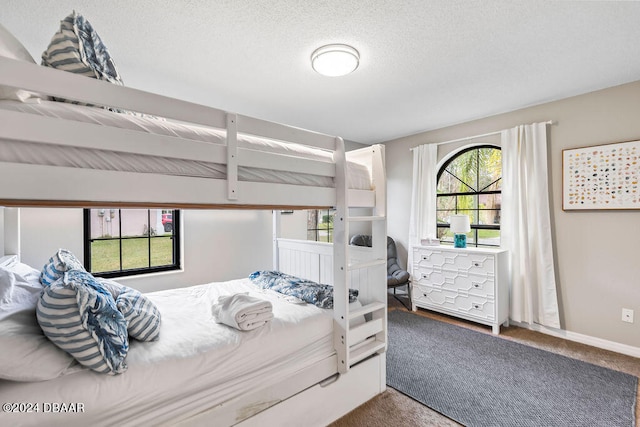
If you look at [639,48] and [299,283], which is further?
[299,283]

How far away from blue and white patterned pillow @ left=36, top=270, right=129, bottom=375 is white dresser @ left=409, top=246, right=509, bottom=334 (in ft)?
10.3

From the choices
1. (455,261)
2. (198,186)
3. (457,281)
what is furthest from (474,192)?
(198,186)

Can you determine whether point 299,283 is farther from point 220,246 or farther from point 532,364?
point 532,364

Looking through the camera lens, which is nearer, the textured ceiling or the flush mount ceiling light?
the textured ceiling

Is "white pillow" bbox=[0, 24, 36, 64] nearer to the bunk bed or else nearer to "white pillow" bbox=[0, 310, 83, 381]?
the bunk bed

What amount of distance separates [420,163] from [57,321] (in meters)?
3.91

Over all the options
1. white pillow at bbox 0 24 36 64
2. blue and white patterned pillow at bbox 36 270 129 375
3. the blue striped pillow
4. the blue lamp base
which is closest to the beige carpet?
the blue lamp base

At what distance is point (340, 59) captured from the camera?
203 cm

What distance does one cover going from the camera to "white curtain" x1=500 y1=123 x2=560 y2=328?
9.70 feet

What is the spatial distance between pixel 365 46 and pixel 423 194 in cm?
245

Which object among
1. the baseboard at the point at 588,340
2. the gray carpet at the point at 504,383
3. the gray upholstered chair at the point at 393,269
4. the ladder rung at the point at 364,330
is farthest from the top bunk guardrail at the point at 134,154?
the baseboard at the point at 588,340

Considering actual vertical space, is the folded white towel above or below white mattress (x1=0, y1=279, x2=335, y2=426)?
above

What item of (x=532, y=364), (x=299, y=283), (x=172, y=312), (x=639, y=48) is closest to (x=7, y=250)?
(x=172, y=312)

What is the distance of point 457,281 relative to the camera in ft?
10.9
